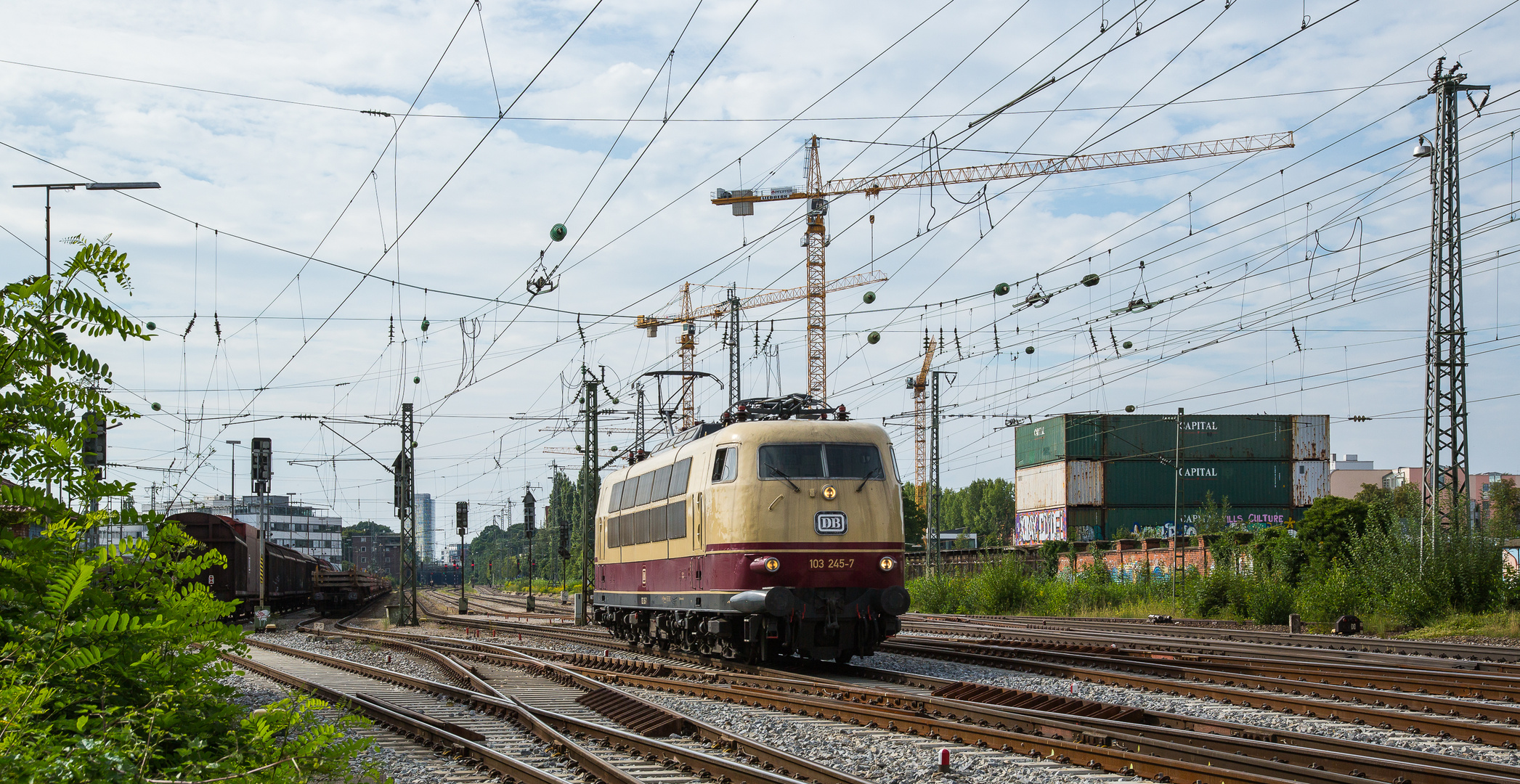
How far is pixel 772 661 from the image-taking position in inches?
735

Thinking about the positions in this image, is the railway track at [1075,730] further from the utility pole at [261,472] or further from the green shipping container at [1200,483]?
the green shipping container at [1200,483]

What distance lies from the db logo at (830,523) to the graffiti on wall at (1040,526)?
51.3 meters

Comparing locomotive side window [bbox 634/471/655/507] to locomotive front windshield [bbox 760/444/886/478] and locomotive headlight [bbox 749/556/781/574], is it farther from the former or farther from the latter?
locomotive headlight [bbox 749/556/781/574]

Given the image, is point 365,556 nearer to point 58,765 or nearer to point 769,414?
point 769,414

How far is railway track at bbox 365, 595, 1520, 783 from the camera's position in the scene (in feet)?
27.4

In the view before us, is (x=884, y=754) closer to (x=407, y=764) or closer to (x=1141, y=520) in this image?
(x=407, y=764)

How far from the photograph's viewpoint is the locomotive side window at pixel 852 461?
17.1m

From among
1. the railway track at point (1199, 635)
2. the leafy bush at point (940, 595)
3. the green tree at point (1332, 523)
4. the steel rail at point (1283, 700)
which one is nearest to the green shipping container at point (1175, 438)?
the green tree at point (1332, 523)

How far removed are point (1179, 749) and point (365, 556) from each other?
190 meters

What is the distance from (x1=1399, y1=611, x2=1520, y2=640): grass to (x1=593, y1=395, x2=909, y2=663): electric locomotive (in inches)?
414

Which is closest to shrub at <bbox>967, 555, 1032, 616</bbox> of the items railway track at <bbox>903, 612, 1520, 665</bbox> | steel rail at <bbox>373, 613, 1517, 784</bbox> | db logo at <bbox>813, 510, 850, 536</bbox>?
railway track at <bbox>903, 612, 1520, 665</bbox>

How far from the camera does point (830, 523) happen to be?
16.8 metres

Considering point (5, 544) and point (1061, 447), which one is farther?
point (1061, 447)

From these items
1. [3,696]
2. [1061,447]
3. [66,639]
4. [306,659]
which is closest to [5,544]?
[66,639]
